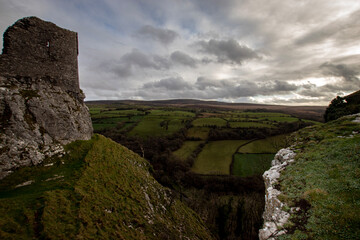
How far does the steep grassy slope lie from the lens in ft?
16.5

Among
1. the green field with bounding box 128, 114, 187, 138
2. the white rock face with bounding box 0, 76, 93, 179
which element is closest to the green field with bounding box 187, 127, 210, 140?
the green field with bounding box 128, 114, 187, 138

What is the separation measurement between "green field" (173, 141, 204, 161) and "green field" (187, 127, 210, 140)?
183 inches

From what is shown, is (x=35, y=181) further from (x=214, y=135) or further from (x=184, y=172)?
(x=214, y=135)

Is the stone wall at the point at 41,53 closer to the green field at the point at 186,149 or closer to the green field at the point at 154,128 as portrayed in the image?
the green field at the point at 186,149

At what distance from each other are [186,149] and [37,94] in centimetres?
4696

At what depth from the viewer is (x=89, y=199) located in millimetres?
6629

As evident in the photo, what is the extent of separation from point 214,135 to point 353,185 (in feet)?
188

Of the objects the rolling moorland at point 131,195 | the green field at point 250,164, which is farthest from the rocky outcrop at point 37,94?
the green field at point 250,164

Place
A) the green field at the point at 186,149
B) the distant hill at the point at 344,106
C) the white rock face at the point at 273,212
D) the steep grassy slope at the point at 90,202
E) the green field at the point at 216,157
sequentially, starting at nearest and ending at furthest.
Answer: the white rock face at the point at 273,212
the steep grassy slope at the point at 90,202
the distant hill at the point at 344,106
the green field at the point at 216,157
the green field at the point at 186,149

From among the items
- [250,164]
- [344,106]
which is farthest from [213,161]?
[344,106]

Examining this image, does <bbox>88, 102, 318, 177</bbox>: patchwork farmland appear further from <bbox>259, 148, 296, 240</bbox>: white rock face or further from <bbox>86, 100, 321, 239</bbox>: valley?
<bbox>259, 148, 296, 240</bbox>: white rock face

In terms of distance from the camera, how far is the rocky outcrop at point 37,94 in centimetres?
790

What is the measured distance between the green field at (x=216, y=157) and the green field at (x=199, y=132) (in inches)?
239

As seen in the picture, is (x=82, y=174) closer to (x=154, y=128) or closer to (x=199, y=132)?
(x=154, y=128)
